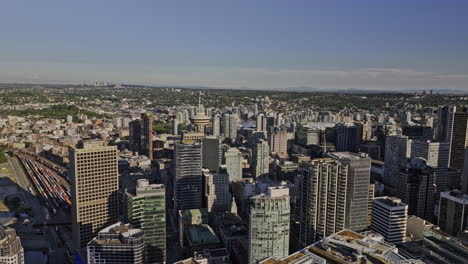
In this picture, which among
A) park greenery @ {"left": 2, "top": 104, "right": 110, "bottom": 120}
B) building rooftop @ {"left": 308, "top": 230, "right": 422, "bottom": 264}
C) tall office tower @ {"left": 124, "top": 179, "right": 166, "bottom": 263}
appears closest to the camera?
building rooftop @ {"left": 308, "top": 230, "right": 422, "bottom": 264}

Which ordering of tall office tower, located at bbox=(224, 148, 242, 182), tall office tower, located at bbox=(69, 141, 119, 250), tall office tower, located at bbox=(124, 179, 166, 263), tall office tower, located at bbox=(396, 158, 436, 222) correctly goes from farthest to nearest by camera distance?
tall office tower, located at bbox=(224, 148, 242, 182), tall office tower, located at bbox=(396, 158, 436, 222), tall office tower, located at bbox=(69, 141, 119, 250), tall office tower, located at bbox=(124, 179, 166, 263)

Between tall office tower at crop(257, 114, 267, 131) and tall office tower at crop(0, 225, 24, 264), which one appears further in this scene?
tall office tower at crop(257, 114, 267, 131)

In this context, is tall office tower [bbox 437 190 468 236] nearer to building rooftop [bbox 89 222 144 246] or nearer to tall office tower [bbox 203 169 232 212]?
tall office tower [bbox 203 169 232 212]

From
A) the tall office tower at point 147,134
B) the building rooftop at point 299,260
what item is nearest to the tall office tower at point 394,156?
the building rooftop at point 299,260

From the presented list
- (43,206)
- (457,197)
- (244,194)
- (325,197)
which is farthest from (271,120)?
(325,197)

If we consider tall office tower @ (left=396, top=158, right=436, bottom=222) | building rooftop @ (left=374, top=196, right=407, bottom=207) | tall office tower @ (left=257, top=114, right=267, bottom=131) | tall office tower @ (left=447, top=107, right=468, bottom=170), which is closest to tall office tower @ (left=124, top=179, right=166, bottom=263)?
building rooftop @ (left=374, top=196, right=407, bottom=207)

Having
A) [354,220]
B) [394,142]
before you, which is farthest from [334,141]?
[354,220]

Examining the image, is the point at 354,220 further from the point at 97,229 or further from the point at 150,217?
the point at 97,229
